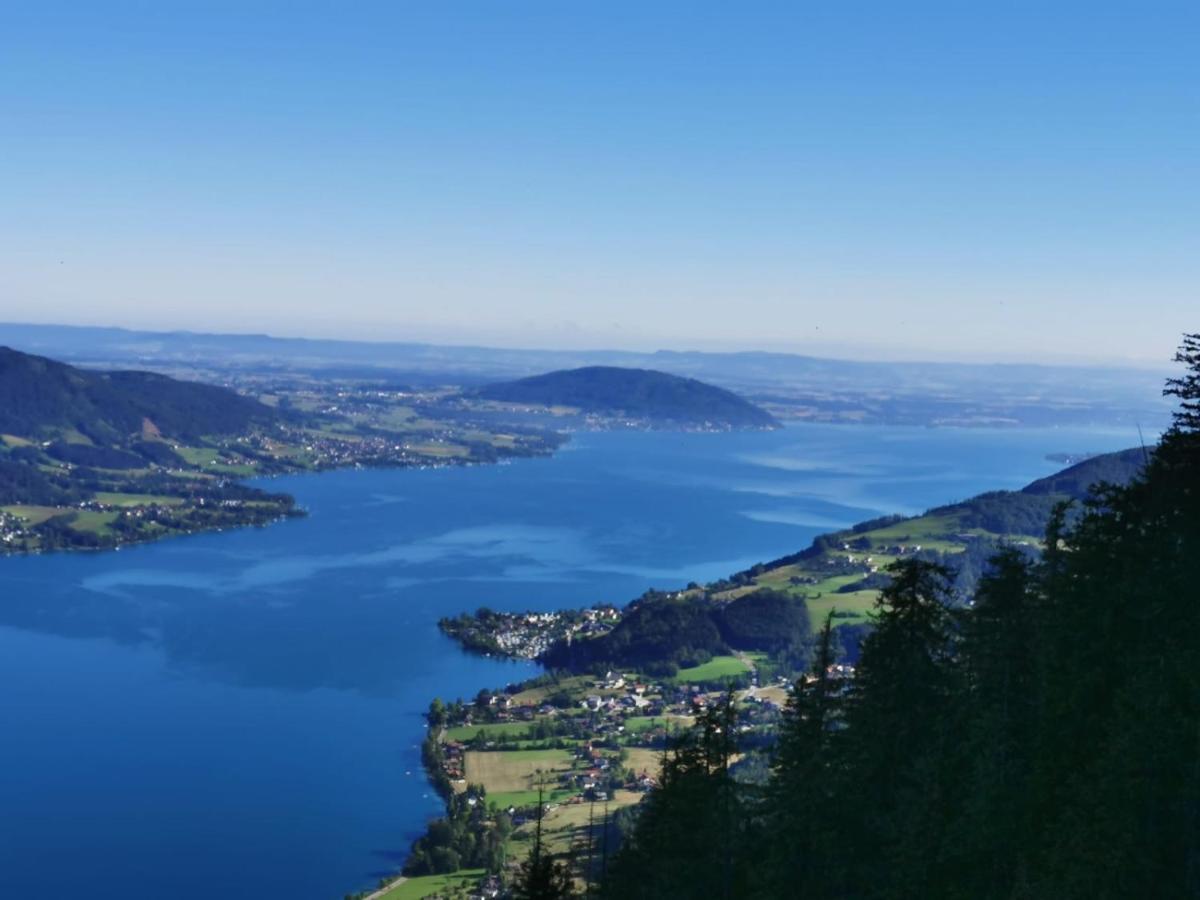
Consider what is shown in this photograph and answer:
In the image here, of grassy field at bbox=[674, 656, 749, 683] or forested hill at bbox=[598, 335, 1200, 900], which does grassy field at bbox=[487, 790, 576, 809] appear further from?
forested hill at bbox=[598, 335, 1200, 900]

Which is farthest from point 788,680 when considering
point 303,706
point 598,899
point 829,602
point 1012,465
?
point 1012,465

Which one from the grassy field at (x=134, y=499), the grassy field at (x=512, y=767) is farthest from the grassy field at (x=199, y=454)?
the grassy field at (x=512, y=767)

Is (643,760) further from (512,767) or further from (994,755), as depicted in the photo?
(994,755)

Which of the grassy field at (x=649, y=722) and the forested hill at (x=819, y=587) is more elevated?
the forested hill at (x=819, y=587)

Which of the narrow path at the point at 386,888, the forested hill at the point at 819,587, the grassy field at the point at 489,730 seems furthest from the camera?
the forested hill at the point at 819,587

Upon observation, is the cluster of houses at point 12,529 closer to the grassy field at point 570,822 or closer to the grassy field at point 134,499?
the grassy field at point 134,499

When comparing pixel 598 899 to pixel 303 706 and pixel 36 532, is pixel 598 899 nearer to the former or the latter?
pixel 303 706

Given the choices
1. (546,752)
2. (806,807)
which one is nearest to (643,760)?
(546,752)
